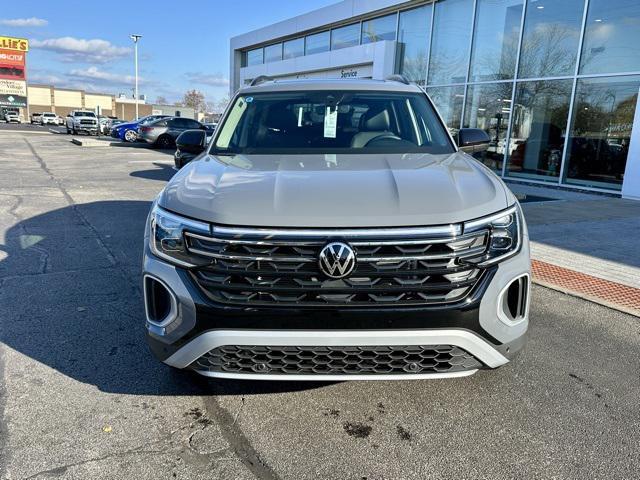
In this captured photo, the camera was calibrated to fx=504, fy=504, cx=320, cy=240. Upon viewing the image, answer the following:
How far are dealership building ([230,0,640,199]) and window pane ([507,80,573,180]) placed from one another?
0.03 metres

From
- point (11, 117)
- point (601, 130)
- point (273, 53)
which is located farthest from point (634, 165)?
point (11, 117)

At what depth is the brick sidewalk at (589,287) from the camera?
15.0 feet

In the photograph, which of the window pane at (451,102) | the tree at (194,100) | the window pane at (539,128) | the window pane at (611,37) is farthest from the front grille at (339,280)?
the tree at (194,100)

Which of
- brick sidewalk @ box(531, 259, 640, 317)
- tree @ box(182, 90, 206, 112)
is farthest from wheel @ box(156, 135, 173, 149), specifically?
tree @ box(182, 90, 206, 112)

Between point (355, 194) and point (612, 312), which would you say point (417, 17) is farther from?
point (355, 194)

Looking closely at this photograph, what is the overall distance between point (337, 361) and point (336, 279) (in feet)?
1.32

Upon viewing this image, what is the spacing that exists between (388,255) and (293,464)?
3.44 feet

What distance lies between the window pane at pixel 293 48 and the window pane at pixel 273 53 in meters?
0.64

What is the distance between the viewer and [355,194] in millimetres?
2480

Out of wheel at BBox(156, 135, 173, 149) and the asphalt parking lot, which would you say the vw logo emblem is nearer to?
the asphalt parking lot

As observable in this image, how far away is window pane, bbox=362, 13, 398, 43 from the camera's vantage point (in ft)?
65.0

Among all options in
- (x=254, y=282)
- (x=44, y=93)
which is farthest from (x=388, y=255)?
(x=44, y=93)

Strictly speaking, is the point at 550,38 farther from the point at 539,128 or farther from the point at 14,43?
the point at 14,43

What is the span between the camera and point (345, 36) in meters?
23.0
